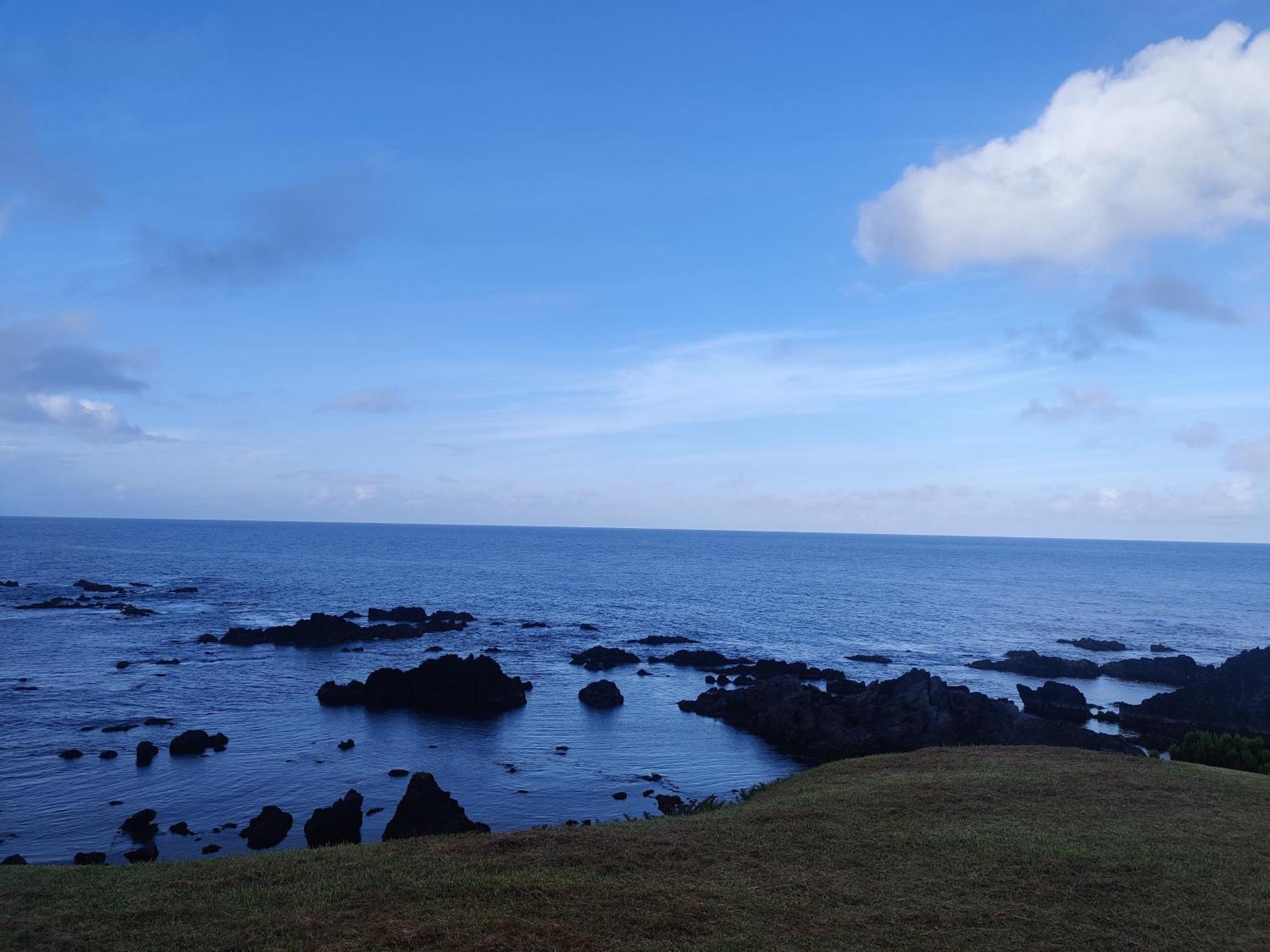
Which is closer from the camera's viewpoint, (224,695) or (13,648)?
(224,695)

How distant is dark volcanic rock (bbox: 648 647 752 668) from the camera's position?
252ft

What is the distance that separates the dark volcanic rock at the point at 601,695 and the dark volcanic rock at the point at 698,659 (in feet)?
55.4

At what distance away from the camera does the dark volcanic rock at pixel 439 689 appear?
57.9 meters

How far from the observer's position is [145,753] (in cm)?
4228

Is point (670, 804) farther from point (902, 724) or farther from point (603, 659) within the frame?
point (603, 659)

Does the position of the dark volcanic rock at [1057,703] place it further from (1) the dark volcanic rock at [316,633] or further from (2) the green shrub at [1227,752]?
(1) the dark volcanic rock at [316,633]

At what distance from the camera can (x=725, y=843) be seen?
20.9 meters

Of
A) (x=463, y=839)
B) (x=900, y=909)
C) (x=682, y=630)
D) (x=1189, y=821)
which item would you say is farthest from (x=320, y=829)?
(x=682, y=630)

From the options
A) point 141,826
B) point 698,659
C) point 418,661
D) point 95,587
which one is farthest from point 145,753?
point 95,587

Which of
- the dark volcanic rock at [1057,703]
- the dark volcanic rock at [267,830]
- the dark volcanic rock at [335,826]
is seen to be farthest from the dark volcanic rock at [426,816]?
the dark volcanic rock at [1057,703]

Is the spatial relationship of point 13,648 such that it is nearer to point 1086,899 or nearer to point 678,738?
point 678,738

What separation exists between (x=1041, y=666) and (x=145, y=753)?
244 feet

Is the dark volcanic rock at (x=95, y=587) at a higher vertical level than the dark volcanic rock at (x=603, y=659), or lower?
higher

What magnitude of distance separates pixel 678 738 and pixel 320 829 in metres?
24.9
